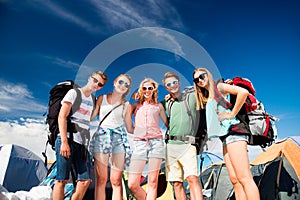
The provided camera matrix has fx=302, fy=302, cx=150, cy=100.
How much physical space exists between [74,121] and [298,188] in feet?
11.9

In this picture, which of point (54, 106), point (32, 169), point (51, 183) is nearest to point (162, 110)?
point (54, 106)

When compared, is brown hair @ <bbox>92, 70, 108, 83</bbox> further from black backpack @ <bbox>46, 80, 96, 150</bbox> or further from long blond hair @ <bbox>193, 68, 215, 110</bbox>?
long blond hair @ <bbox>193, 68, 215, 110</bbox>

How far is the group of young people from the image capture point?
12.1 feet

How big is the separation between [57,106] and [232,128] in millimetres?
2279

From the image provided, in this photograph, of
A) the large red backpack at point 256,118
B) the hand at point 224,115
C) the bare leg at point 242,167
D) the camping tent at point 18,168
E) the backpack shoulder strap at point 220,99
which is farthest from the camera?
the camping tent at point 18,168

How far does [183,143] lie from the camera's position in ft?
12.6

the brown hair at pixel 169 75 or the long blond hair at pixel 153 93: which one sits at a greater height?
the brown hair at pixel 169 75

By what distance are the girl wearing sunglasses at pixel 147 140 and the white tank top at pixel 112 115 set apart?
0.65 ft

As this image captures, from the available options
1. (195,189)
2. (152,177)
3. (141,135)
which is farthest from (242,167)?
(141,135)

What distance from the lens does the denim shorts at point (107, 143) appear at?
150 inches

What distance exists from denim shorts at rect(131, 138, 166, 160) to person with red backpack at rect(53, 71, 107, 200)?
25.6 inches

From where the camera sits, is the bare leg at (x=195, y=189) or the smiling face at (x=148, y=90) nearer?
the bare leg at (x=195, y=189)

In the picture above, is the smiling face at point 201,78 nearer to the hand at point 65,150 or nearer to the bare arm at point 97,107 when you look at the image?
the bare arm at point 97,107

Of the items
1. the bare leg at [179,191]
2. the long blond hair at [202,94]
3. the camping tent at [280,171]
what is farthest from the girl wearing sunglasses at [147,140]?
→ the camping tent at [280,171]
